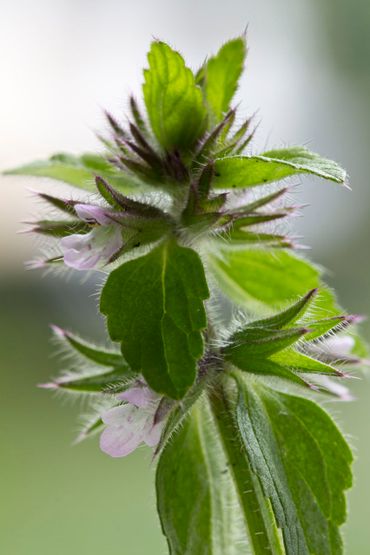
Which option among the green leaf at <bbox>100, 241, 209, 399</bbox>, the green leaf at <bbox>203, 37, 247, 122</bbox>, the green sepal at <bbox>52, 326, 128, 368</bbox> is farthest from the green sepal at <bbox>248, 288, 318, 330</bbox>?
the green leaf at <bbox>203, 37, 247, 122</bbox>

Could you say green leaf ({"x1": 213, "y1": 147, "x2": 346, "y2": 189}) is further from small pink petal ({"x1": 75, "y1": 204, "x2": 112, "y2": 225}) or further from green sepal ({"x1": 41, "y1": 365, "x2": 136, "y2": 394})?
green sepal ({"x1": 41, "y1": 365, "x2": 136, "y2": 394})

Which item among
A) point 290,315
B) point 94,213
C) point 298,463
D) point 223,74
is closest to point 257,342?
point 290,315

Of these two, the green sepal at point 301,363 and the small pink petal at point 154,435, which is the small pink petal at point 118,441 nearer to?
the small pink petal at point 154,435

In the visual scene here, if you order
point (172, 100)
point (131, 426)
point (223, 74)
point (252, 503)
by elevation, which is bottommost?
point (252, 503)

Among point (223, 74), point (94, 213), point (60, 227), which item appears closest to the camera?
point (94, 213)

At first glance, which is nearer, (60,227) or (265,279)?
(60,227)

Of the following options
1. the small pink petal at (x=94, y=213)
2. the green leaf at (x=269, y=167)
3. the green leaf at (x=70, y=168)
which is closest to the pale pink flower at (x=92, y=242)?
the small pink petal at (x=94, y=213)

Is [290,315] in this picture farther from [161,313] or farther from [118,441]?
[118,441]
